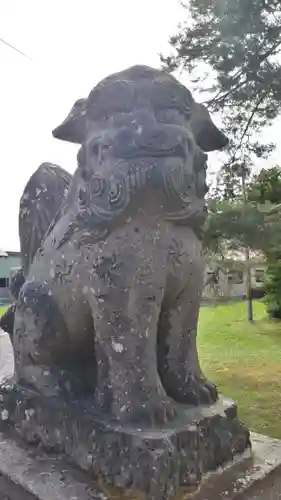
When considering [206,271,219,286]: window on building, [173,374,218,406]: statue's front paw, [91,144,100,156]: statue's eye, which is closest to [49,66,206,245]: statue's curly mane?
[91,144,100,156]: statue's eye

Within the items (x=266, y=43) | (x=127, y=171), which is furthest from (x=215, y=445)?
(x=266, y=43)

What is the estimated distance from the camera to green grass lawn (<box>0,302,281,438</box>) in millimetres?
2615

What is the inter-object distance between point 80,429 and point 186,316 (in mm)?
309

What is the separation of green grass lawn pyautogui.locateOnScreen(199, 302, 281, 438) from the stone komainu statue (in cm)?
153

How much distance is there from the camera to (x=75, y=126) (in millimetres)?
1061

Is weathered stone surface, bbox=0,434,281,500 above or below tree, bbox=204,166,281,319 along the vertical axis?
below

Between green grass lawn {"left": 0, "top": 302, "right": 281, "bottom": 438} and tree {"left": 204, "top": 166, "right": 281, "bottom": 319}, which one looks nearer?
green grass lawn {"left": 0, "top": 302, "right": 281, "bottom": 438}

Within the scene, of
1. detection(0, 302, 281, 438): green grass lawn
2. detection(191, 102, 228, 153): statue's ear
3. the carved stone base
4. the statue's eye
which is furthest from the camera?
detection(0, 302, 281, 438): green grass lawn

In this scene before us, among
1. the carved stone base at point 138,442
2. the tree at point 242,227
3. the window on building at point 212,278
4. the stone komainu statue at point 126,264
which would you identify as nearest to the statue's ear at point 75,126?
the stone komainu statue at point 126,264

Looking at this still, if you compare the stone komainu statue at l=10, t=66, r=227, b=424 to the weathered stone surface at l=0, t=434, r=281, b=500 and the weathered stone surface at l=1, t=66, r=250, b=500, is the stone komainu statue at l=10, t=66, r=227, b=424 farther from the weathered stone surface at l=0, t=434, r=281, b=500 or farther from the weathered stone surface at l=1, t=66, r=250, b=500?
the weathered stone surface at l=0, t=434, r=281, b=500

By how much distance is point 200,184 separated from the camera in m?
1.02

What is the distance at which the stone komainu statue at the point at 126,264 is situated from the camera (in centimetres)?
93

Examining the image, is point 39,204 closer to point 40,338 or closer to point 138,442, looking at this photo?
point 40,338

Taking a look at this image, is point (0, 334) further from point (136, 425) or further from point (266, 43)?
point (136, 425)
